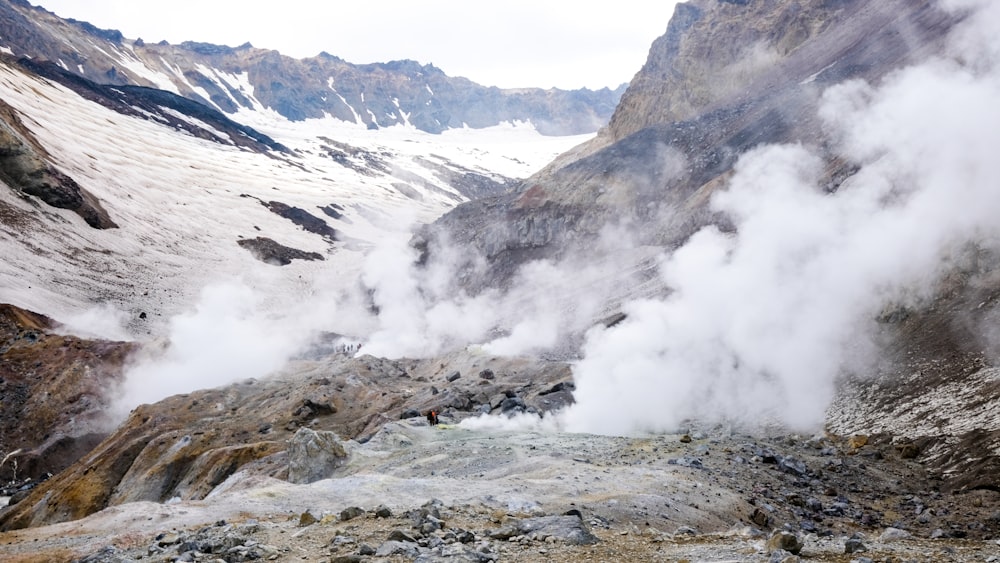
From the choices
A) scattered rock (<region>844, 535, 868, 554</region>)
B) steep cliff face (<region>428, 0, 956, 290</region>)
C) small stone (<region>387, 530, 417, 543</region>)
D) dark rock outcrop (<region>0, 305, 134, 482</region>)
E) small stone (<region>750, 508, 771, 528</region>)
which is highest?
steep cliff face (<region>428, 0, 956, 290</region>)

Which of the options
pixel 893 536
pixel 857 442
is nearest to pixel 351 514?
pixel 893 536

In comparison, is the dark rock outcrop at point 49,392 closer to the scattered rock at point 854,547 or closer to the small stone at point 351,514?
the small stone at point 351,514

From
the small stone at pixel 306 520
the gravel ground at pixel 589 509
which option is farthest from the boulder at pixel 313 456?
the small stone at pixel 306 520

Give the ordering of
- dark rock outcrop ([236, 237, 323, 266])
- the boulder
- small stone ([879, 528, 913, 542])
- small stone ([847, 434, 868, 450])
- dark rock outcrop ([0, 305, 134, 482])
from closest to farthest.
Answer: small stone ([879, 528, 913, 542]), small stone ([847, 434, 868, 450]), the boulder, dark rock outcrop ([0, 305, 134, 482]), dark rock outcrop ([236, 237, 323, 266])

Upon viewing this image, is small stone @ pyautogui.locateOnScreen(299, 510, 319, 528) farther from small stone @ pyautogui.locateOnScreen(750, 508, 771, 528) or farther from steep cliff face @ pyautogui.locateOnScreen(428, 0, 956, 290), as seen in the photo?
steep cliff face @ pyautogui.locateOnScreen(428, 0, 956, 290)

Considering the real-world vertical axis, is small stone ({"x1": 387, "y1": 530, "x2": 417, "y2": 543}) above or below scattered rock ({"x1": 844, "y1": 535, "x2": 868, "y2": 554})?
above

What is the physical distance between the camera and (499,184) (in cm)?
16538

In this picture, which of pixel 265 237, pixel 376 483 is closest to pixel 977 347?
pixel 376 483

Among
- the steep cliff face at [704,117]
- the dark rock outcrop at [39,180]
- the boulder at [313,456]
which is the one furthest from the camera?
the dark rock outcrop at [39,180]

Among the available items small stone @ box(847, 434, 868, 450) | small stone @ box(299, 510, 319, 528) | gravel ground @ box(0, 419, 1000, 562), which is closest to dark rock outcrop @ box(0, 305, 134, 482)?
gravel ground @ box(0, 419, 1000, 562)

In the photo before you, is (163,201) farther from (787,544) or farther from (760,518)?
(787,544)

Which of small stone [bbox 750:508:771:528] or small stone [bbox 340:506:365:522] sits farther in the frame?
small stone [bbox 750:508:771:528]

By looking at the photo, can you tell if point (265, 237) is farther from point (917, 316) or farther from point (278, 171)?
point (917, 316)

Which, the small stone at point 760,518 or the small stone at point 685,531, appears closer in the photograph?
the small stone at point 685,531
